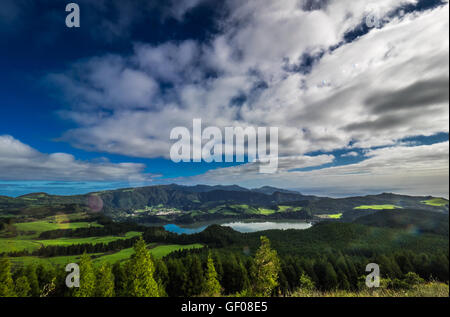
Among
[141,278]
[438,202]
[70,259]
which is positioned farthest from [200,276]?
[438,202]

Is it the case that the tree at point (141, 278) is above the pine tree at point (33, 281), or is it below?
above

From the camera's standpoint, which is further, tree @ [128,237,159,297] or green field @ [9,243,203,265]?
green field @ [9,243,203,265]

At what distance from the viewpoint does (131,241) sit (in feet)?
344

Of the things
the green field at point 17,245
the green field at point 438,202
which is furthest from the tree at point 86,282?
the green field at point 438,202

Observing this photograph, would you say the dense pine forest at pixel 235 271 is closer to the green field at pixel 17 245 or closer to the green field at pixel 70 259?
the green field at pixel 70 259

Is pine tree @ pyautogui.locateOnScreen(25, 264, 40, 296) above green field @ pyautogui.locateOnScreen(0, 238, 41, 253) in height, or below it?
above

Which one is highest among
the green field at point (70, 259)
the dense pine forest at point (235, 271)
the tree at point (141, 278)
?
the tree at point (141, 278)

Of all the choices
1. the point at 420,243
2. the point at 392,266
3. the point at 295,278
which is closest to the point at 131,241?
the point at 295,278

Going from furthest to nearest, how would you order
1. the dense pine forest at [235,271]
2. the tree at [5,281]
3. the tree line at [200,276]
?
the tree at [5,281] < the dense pine forest at [235,271] < the tree line at [200,276]

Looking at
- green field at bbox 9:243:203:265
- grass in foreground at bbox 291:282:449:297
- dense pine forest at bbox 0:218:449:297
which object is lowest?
green field at bbox 9:243:203:265

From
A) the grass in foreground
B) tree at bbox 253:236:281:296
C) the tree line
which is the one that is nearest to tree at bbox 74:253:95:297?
the tree line

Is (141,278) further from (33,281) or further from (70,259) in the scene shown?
(70,259)

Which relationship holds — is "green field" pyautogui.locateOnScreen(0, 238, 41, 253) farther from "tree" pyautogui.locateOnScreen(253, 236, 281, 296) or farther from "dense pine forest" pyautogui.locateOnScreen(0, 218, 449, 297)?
"tree" pyautogui.locateOnScreen(253, 236, 281, 296)
